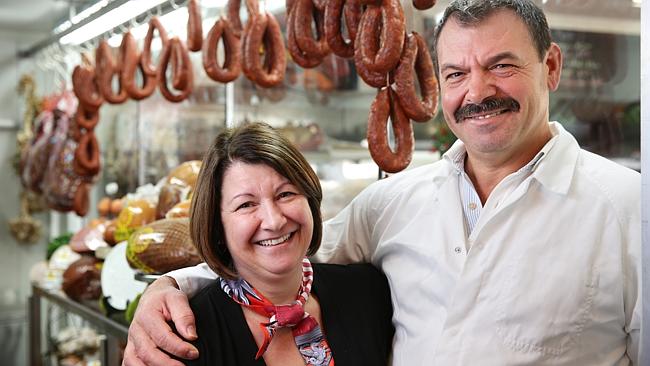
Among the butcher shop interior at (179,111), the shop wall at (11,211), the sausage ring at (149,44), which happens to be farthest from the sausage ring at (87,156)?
the shop wall at (11,211)

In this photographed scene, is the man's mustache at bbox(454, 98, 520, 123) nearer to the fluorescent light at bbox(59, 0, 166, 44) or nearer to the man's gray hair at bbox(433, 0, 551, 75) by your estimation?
the man's gray hair at bbox(433, 0, 551, 75)

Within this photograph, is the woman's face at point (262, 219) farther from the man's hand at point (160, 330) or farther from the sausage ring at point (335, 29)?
the sausage ring at point (335, 29)

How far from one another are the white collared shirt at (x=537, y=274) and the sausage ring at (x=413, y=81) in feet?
1.64

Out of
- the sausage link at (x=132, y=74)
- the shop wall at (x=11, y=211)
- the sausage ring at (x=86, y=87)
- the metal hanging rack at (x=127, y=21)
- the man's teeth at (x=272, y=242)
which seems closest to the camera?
the man's teeth at (x=272, y=242)

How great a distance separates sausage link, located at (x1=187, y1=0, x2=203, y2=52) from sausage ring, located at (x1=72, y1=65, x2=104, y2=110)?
4.32 feet

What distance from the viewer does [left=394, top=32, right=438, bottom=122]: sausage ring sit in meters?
2.35

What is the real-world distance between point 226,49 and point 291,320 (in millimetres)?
1772

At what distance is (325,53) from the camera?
8.80 feet

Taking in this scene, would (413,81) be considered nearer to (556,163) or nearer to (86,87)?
(556,163)

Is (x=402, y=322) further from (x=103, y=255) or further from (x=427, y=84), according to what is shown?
(x=103, y=255)

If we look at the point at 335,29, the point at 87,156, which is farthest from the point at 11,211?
the point at 335,29

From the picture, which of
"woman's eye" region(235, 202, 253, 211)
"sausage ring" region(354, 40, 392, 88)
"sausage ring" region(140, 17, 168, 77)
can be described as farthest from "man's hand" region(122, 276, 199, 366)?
"sausage ring" region(140, 17, 168, 77)

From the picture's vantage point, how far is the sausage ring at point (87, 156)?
4625mm

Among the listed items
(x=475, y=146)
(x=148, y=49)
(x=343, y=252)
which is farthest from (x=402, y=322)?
(x=148, y=49)
